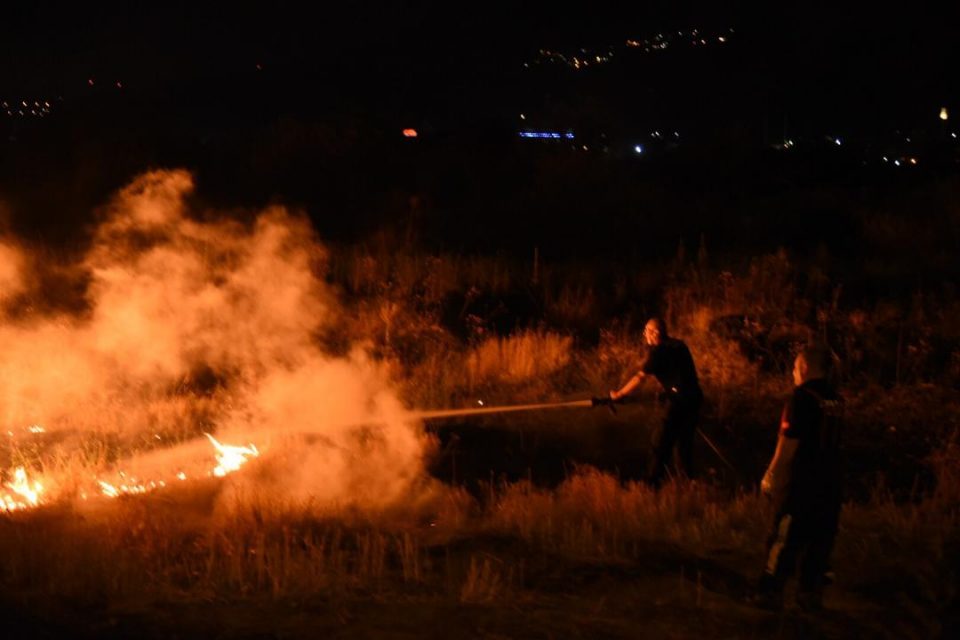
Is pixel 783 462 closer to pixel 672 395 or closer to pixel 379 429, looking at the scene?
pixel 672 395

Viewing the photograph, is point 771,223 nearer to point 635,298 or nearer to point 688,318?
point 635,298

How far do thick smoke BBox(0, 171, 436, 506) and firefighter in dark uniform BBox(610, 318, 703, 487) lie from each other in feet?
6.48

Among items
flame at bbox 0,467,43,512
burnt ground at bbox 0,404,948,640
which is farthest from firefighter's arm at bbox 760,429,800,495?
flame at bbox 0,467,43,512

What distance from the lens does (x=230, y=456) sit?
29.6 feet

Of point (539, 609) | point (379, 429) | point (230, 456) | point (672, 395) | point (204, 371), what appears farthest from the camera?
point (204, 371)

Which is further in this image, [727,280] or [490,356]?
[727,280]

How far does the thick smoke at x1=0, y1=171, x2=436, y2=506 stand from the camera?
9.00 metres

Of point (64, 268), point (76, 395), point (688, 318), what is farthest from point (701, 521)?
point (64, 268)

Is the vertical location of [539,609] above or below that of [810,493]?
below

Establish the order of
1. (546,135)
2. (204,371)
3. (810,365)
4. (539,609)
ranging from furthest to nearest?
(546,135)
(204,371)
(810,365)
(539,609)

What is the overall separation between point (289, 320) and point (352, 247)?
14.6ft

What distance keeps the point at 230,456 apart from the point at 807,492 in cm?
519

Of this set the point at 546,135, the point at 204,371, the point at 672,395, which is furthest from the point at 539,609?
the point at 546,135

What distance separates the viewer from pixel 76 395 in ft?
36.3
